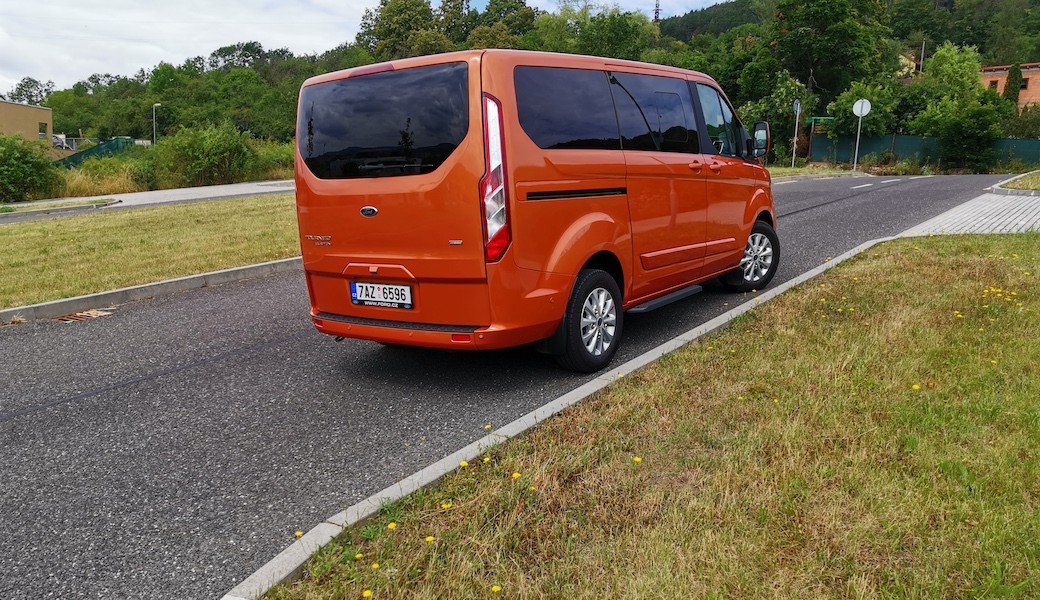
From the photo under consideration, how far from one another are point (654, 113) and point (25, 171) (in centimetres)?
2374

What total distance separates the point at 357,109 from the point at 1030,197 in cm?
1726

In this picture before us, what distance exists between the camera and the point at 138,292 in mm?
7871

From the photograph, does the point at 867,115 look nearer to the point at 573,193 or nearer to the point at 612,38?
the point at 573,193

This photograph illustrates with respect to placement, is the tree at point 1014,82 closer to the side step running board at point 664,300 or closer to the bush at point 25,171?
the bush at point 25,171

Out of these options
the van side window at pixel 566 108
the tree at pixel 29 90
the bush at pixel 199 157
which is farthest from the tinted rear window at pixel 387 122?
the tree at pixel 29 90

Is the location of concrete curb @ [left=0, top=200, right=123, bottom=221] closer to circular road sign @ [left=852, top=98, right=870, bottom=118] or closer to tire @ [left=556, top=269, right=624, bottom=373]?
tire @ [left=556, top=269, right=624, bottom=373]

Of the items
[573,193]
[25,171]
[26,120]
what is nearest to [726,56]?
[25,171]

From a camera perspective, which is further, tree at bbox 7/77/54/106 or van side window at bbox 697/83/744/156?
tree at bbox 7/77/54/106

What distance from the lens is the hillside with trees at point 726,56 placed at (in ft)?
138

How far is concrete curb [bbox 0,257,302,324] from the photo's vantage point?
704 centimetres

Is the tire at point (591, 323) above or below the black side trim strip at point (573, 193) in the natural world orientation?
below

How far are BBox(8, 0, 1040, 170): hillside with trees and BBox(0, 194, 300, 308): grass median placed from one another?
2137 centimetres

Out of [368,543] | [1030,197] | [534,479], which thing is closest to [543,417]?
[534,479]

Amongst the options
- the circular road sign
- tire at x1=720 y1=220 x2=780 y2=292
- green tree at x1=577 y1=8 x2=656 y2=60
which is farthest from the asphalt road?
green tree at x1=577 y1=8 x2=656 y2=60
